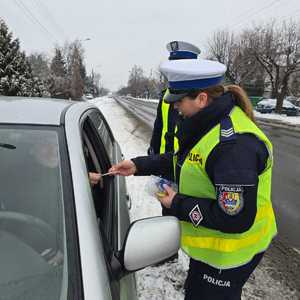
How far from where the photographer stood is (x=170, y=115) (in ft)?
10.9

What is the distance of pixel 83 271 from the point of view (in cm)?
122

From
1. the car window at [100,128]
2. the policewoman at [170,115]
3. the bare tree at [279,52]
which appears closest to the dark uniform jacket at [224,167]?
the car window at [100,128]

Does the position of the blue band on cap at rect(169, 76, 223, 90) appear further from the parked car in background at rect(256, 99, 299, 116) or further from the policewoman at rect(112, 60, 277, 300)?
the parked car in background at rect(256, 99, 299, 116)

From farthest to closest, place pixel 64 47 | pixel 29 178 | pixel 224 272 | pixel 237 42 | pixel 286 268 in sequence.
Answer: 1. pixel 64 47
2. pixel 237 42
3. pixel 286 268
4. pixel 224 272
5. pixel 29 178

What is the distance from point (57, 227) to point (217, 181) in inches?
25.2

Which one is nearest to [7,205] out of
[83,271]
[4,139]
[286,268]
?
[4,139]

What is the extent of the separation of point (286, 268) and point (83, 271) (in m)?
2.90

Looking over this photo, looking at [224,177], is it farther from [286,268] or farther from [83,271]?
[286,268]

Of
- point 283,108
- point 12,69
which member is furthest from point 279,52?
point 12,69

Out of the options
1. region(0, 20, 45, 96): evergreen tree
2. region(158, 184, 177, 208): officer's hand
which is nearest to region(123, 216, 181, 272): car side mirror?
region(158, 184, 177, 208): officer's hand

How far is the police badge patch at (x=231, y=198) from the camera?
5.11 ft

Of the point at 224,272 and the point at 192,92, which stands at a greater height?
the point at 192,92

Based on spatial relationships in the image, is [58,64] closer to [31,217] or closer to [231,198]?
[31,217]

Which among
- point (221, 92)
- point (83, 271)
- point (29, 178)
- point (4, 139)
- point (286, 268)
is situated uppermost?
point (221, 92)
